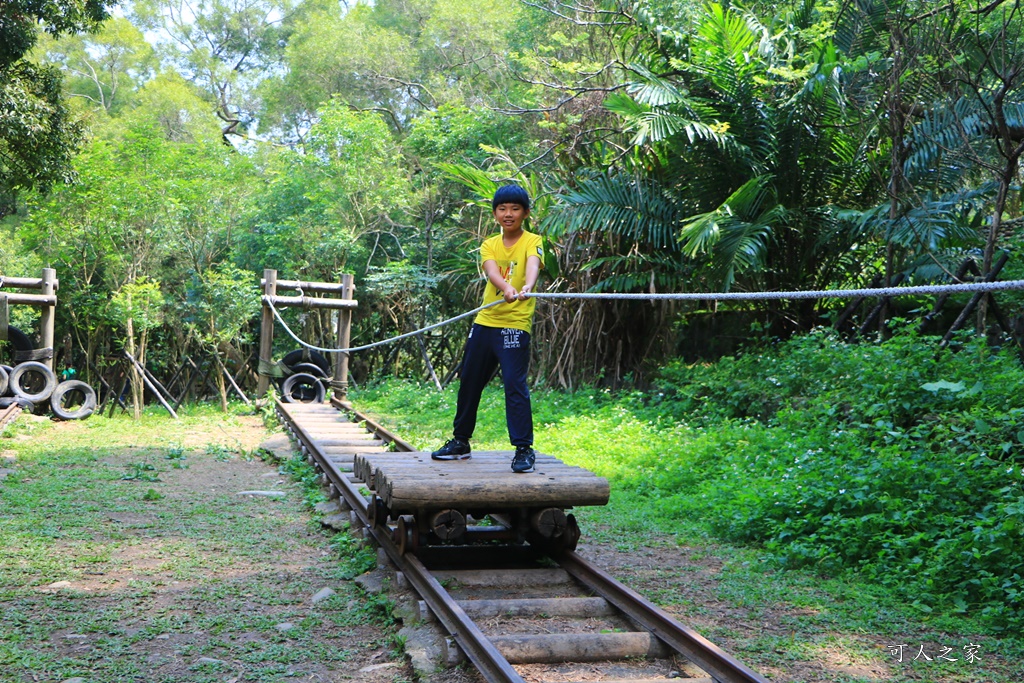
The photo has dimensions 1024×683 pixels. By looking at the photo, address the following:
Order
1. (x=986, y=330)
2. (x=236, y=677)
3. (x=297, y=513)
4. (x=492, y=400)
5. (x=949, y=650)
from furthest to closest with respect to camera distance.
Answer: (x=492, y=400) < (x=986, y=330) < (x=297, y=513) < (x=949, y=650) < (x=236, y=677)

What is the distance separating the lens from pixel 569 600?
447 centimetres

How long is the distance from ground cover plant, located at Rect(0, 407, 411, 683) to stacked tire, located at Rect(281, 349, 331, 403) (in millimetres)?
5404

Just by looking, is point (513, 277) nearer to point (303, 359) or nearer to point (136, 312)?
point (303, 359)

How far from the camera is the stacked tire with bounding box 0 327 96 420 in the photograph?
12828 mm

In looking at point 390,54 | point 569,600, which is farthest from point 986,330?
point 390,54

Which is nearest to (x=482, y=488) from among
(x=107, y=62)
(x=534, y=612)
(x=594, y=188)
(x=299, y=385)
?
(x=534, y=612)

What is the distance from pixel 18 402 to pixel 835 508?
36.3 feet

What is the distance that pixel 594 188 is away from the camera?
11.7m

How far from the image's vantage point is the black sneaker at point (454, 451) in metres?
5.68

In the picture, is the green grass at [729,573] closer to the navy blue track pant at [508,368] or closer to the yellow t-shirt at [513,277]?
the navy blue track pant at [508,368]

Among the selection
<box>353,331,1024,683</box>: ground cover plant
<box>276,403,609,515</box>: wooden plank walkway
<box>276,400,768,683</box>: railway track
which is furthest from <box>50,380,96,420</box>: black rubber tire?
<box>276,403,609,515</box>: wooden plank walkway

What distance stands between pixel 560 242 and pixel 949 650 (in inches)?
390

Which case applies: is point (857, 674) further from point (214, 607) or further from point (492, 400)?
point (492, 400)

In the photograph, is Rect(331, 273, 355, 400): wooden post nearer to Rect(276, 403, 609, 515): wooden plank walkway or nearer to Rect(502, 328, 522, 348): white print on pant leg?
Rect(276, 403, 609, 515): wooden plank walkway
